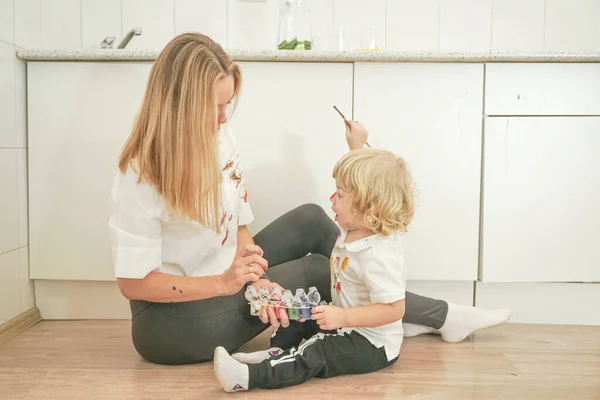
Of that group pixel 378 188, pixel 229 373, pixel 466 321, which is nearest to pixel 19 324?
pixel 229 373

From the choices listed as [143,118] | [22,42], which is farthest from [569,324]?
[22,42]

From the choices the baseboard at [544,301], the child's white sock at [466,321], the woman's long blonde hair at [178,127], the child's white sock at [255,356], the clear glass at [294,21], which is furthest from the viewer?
the clear glass at [294,21]

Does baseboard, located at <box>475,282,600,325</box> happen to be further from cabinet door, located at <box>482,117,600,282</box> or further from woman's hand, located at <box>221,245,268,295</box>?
woman's hand, located at <box>221,245,268,295</box>

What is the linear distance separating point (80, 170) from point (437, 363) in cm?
119

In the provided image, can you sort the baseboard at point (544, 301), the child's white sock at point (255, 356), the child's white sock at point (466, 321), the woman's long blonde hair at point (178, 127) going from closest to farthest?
the woman's long blonde hair at point (178, 127)
the child's white sock at point (255, 356)
the child's white sock at point (466, 321)
the baseboard at point (544, 301)

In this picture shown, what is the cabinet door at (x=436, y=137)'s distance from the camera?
1.79 meters

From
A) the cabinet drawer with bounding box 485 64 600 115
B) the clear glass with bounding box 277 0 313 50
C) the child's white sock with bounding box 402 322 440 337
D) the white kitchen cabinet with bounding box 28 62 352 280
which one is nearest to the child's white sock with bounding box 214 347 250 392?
the child's white sock with bounding box 402 322 440 337

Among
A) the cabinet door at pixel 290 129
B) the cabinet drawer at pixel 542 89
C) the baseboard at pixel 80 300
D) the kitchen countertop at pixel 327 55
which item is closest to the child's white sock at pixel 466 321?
the cabinet door at pixel 290 129

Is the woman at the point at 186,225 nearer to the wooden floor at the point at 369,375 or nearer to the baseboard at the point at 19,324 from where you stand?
the wooden floor at the point at 369,375

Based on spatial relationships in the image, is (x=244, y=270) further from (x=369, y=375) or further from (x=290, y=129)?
(x=290, y=129)

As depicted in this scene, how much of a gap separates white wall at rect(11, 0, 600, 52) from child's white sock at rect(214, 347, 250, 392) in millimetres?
1337

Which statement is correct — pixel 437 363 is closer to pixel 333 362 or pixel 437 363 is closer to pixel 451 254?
pixel 333 362

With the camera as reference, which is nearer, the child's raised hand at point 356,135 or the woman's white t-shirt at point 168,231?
the woman's white t-shirt at point 168,231

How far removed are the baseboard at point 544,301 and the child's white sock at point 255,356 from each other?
77 centimetres
